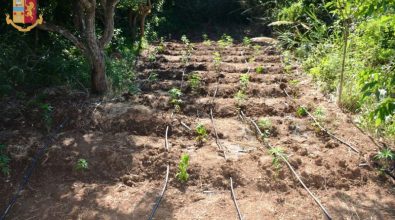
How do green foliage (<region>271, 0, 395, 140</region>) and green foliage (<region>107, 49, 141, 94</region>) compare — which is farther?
green foliage (<region>107, 49, 141, 94</region>)

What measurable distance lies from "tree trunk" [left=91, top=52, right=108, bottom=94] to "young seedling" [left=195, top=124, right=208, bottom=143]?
1551 millimetres

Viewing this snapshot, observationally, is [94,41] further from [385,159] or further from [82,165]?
[385,159]

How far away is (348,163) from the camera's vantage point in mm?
4207

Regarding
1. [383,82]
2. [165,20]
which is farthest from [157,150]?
[165,20]

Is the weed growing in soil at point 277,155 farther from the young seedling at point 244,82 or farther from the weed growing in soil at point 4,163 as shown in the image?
the weed growing in soil at point 4,163

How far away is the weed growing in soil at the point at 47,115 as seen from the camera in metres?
4.71

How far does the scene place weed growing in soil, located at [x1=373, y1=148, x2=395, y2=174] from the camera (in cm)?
409

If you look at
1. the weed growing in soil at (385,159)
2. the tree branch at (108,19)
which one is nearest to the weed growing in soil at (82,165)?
the tree branch at (108,19)

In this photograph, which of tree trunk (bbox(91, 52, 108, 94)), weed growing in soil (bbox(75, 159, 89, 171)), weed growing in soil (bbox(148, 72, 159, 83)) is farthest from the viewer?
weed growing in soil (bbox(148, 72, 159, 83))

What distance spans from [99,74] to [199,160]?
2.02 meters

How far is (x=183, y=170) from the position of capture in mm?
3961

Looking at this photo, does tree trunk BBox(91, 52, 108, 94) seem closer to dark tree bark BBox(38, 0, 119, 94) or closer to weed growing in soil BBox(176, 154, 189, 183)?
dark tree bark BBox(38, 0, 119, 94)

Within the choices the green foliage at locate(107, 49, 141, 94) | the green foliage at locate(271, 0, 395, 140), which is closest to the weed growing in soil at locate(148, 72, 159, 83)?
the green foliage at locate(107, 49, 141, 94)

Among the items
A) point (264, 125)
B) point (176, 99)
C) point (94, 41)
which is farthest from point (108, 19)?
point (264, 125)
